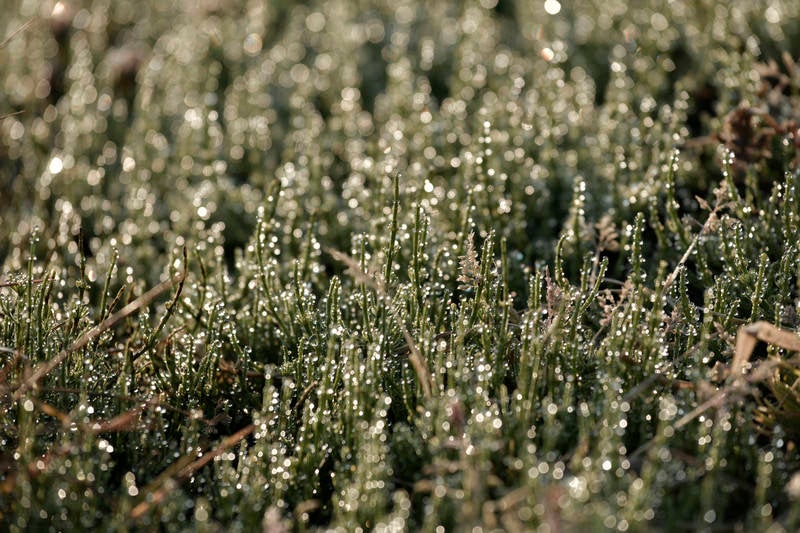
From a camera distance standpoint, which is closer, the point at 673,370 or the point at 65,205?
the point at 673,370

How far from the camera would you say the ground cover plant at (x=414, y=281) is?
1604 millimetres

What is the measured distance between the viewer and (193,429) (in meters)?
1.77

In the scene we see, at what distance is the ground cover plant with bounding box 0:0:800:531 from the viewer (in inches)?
63.2

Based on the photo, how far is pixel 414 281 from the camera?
2.02 metres

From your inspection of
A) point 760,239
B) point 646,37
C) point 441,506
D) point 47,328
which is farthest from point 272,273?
point 646,37

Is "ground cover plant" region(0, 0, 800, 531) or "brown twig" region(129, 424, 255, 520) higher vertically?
"ground cover plant" region(0, 0, 800, 531)

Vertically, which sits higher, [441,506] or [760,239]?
[760,239]

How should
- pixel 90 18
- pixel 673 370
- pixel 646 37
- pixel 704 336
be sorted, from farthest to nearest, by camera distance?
pixel 90 18 → pixel 646 37 → pixel 673 370 → pixel 704 336

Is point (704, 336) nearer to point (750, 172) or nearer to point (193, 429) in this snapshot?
point (750, 172)

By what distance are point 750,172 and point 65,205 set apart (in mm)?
2441

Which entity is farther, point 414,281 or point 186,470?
point 414,281

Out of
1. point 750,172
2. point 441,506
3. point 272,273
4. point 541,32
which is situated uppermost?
point 541,32

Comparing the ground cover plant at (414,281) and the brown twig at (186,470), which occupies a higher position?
the ground cover plant at (414,281)

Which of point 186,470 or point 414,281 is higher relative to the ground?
point 414,281
